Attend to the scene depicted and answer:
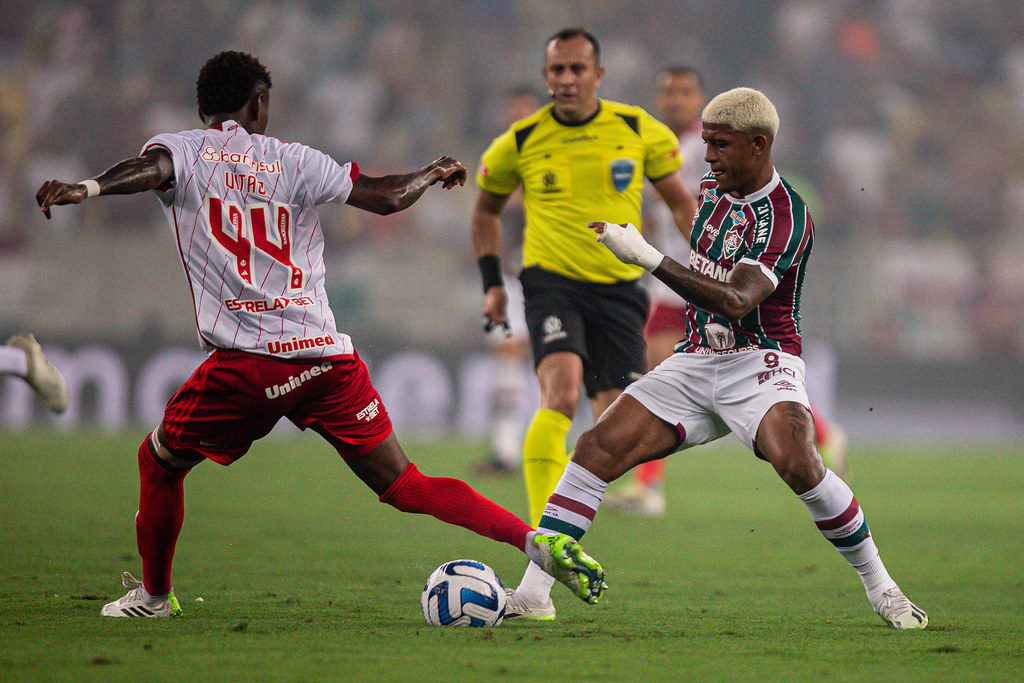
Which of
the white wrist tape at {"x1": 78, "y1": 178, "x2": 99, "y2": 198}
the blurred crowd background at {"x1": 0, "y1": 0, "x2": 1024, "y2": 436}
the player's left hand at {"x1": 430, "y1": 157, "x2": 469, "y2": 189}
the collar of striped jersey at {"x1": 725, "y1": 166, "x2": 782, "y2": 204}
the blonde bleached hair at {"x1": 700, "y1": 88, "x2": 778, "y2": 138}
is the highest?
the blurred crowd background at {"x1": 0, "y1": 0, "x2": 1024, "y2": 436}

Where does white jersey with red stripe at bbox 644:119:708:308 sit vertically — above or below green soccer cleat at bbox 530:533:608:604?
above

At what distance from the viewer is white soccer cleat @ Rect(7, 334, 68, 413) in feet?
15.1

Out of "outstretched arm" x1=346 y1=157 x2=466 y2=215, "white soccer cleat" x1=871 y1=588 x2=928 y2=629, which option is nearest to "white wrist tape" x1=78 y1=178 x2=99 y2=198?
"outstretched arm" x1=346 y1=157 x2=466 y2=215

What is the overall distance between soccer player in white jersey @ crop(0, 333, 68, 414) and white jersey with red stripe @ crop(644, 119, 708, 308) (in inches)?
175

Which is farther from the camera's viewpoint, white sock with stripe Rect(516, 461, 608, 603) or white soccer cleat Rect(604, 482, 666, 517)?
white soccer cleat Rect(604, 482, 666, 517)

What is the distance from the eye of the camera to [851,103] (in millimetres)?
17734

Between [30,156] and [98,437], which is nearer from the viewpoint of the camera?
[98,437]

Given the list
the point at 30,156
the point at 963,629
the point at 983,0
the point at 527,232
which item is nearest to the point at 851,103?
the point at 983,0

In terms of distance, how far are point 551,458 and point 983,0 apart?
16.3 m

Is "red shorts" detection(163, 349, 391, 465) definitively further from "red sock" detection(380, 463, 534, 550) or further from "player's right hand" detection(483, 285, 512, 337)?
"player's right hand" detection(483, 285, 512, 337)

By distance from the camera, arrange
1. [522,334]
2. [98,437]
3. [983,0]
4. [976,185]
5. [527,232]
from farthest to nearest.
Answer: [983,0] → [976,185] → [98,437] → [522,334] → [527,232]

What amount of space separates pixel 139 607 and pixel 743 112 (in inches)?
107

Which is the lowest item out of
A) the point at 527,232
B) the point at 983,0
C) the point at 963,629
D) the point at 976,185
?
the point at 963,629

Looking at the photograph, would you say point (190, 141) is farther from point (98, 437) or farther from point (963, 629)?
point (98, 437)
